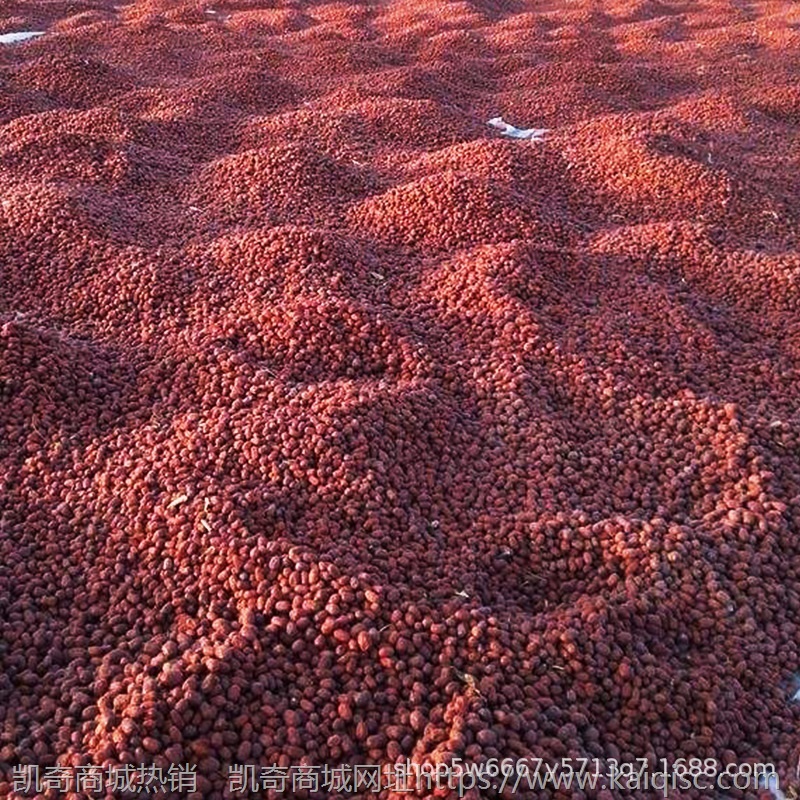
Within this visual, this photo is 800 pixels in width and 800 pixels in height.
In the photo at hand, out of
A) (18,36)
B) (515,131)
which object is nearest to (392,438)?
(515,131)

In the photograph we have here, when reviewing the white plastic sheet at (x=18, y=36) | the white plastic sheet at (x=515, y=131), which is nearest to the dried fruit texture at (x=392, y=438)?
the white plastic sheet at (x=515, y=131)

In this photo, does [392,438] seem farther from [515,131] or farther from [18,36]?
[18,36]

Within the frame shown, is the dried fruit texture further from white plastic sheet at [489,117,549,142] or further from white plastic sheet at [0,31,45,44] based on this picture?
white plastic sheet at [0,31,45,44]

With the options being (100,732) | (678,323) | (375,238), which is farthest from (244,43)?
(100,732)

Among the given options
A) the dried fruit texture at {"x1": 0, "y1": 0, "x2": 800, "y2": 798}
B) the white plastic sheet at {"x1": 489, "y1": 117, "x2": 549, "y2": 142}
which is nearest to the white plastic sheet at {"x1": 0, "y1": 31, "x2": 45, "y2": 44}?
the dried fruit texture at {"x1": 0, "y1": 0, "x2": 800, "y2": 798}

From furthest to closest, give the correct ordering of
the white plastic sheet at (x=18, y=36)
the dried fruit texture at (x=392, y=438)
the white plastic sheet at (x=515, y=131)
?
the white plastic sheet at (x=18, y=36) < the white plastic sheet at (x=515, y=131) < the dried fruit texture at (x=392, y=438)

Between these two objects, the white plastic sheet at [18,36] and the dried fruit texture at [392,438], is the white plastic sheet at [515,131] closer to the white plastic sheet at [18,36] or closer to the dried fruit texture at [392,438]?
the dried fruit texture at [392,438]

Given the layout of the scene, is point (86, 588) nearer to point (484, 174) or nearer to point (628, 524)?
point (628, 524)

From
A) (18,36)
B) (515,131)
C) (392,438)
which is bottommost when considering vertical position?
(392,438)
